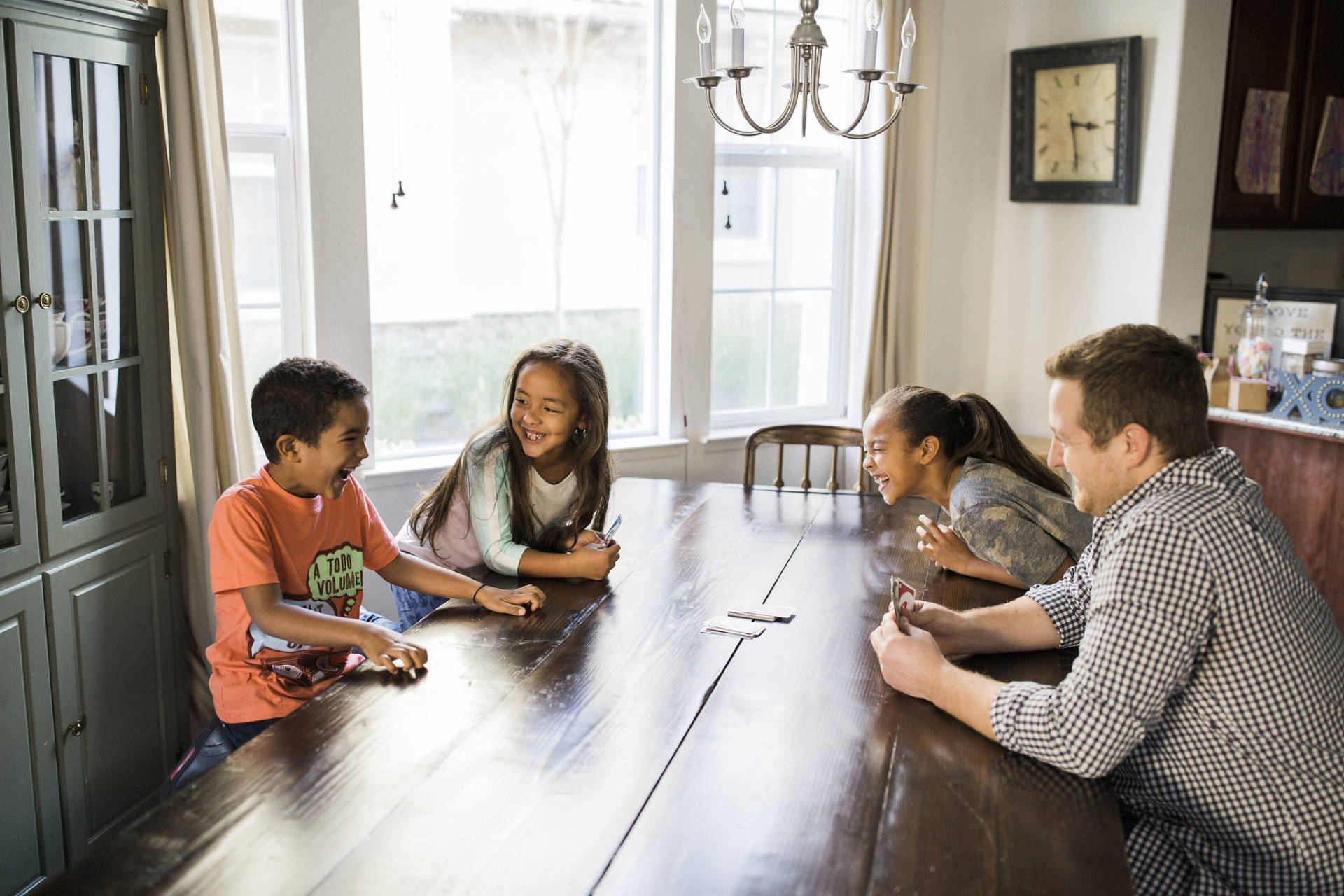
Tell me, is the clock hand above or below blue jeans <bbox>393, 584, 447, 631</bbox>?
above

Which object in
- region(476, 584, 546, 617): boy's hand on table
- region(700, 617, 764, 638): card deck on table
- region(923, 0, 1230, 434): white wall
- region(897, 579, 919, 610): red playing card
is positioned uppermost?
region(923, 0, 1230, 434): white wall

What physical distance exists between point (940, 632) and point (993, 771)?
17.0 inches

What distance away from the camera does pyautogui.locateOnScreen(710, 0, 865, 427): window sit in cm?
412

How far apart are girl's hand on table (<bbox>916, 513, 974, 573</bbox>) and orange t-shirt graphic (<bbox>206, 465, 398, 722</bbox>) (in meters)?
1.16

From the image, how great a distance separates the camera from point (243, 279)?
3285mm

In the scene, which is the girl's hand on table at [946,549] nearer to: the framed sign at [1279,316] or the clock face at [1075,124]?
the framed sign at [1279,316]

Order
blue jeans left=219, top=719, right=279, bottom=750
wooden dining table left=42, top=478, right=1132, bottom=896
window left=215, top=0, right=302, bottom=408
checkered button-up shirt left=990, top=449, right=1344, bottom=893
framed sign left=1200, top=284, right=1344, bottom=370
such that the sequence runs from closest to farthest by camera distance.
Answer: wooden dining table left=42, top=478, right=1132, bottom=896, checkered button-up shirt left=990, top=449, right=1344, bottom=893, blue jeans left=219, top=719, right=279, bottom=750, window left=215, top=0, right=302, bottom=408, framed sign left=1200, top=284, right=1344, bottom=370

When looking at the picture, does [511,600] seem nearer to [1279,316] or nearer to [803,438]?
[803,438]

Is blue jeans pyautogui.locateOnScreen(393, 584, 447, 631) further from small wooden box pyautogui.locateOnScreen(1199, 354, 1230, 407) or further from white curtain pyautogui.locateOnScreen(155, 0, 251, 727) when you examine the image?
small wooden box pyautogui.locateOnScreen(1199, 354, 1230, 407)

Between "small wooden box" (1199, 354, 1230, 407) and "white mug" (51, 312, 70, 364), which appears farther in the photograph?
"small wooden box" (1199, 354, 1230, 407)

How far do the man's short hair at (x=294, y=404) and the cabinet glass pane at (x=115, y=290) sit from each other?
730mm

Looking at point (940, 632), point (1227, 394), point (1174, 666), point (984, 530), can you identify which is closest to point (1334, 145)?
point (1227, 394)

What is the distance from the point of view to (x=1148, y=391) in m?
1.46

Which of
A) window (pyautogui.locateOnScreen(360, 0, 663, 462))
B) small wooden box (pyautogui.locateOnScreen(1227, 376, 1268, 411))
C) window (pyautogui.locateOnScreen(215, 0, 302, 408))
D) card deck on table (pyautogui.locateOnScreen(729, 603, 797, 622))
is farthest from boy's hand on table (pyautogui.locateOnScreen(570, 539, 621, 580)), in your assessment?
small wooden box (pyautogui.locateOnScreen(1227, 376, 1268, 411))
